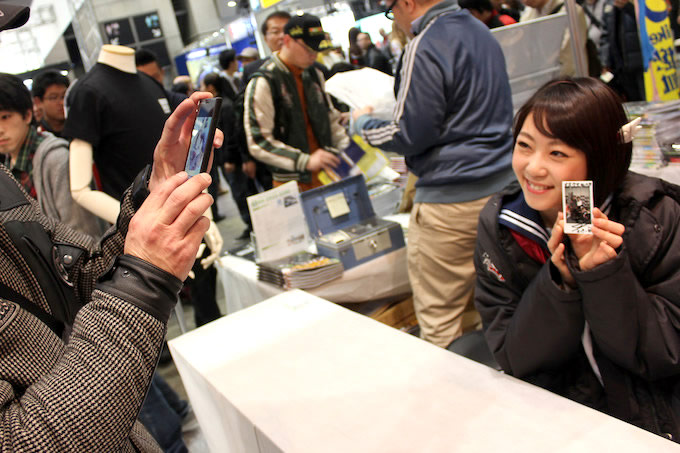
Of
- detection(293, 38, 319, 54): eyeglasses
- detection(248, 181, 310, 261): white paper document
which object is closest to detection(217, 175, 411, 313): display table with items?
detection(248, 181, 310, 261): white paper document

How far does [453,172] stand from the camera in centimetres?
208

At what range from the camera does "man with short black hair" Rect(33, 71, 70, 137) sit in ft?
10.4

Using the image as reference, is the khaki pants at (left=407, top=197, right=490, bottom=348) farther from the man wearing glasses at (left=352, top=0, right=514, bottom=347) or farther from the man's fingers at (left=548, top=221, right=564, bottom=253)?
the man's fingers at (left=548, top=221, right=564, bottom=253)

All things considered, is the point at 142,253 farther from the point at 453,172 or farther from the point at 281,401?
the point at 453,172

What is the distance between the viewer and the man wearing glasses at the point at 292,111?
114 inches

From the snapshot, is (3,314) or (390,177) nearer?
(3,314)

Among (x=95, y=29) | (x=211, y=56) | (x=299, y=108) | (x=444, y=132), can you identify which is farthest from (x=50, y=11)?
(x=211, y=56)

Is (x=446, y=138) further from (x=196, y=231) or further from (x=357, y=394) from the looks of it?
(x=196, y=231)

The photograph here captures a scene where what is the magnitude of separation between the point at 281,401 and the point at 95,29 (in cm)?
316

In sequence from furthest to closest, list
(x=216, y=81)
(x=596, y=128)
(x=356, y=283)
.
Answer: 1. (x=216, y=81)
2. (x=356, y=283)
3. (x=596, y=128)

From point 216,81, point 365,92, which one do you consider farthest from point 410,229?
point 216,81

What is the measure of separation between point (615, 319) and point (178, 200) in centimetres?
93

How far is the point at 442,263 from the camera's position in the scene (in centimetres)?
221

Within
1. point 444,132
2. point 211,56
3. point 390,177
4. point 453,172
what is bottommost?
point 390,177
